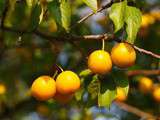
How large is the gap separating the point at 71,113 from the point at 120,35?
7.29 feet

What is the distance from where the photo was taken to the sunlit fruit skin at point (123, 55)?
7.92ft

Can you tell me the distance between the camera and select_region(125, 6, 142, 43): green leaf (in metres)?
2.45

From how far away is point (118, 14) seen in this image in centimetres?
243

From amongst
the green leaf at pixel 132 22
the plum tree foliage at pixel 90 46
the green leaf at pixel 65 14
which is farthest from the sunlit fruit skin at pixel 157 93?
the green leaf at pixel 65 14

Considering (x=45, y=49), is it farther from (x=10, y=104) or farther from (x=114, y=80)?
(x=114, y=80)

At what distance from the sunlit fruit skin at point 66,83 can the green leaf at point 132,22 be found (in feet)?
1.07

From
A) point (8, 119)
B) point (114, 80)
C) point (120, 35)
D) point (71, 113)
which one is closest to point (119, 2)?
point (120, 35)

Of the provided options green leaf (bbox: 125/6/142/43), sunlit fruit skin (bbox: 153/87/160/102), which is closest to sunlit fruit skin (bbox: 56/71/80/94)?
green leaf (bbox: 125/6/142/43)

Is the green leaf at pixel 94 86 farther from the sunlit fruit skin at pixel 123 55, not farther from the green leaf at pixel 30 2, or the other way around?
the green leaf at pixel 30 2

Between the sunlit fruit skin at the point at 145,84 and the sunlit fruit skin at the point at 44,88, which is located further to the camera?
the sunlit fruit skin at the point at 145,84

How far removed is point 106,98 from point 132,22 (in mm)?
420

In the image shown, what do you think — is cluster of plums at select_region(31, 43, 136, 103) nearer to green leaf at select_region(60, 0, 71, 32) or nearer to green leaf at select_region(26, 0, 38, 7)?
green leaf at select_region(60, 0, 71, 32)

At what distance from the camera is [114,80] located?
269 cm

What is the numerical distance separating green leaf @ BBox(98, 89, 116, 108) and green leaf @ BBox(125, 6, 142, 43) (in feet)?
1.04
